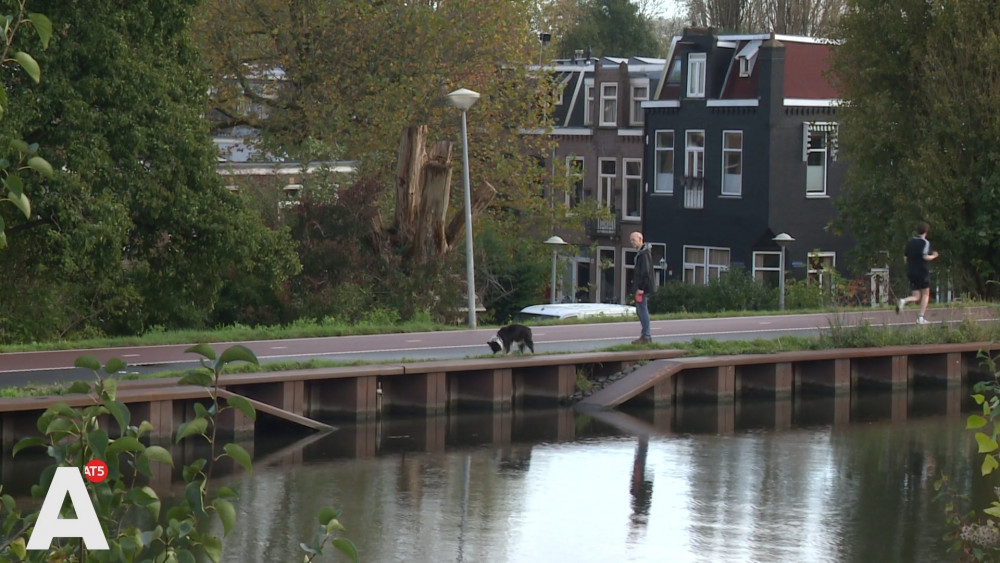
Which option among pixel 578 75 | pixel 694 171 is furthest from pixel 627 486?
pixel 578 75

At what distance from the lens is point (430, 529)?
14.3 m

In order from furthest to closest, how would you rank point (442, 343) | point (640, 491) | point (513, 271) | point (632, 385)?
point (513, 271) < point (442, 343) < point (632, 385) < point (640, 491)

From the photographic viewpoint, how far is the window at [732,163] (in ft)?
156

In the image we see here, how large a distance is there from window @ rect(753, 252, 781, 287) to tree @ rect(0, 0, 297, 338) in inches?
1019

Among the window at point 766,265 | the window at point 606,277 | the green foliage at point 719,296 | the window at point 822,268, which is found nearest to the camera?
the green foliage at point 719,296

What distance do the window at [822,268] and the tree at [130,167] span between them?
2113 centimetres

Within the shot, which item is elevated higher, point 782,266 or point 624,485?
point 782,266

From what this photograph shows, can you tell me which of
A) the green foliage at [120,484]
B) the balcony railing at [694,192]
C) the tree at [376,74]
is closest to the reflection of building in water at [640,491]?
the green foliage at [120,484]

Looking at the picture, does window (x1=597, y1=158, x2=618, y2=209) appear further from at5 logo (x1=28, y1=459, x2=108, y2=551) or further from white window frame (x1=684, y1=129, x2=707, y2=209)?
at5 logo (x1=28, y1=459, x2=108, y2=551)

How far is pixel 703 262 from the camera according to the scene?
49.3 m

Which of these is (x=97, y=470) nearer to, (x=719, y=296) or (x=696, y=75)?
(x=719, y=296)

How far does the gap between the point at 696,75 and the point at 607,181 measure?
23.7ft

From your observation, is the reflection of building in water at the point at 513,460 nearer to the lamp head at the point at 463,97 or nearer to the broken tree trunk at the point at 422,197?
the lamp head at the point at 463,97

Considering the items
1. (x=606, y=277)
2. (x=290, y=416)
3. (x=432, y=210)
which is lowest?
(x=290, y=416)
